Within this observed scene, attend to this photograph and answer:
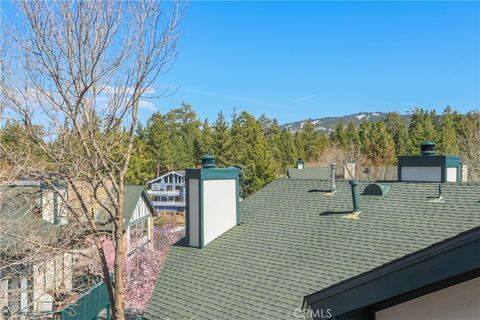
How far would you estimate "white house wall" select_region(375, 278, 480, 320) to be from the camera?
2746 millimetres

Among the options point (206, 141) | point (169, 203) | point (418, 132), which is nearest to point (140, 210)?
point (169, 203)

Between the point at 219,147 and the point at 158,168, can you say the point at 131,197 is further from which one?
the point at 158,168

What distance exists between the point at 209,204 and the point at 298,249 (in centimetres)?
221

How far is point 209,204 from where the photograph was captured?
7859 millimetres

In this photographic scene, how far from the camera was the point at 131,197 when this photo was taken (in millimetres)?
22328

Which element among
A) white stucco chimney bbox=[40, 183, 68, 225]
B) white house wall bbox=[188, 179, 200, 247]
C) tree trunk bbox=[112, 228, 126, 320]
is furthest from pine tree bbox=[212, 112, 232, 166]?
tree trunk bbox=[112, 228, 126, 320]

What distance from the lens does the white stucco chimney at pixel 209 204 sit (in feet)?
25.4

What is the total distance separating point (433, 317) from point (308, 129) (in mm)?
64604

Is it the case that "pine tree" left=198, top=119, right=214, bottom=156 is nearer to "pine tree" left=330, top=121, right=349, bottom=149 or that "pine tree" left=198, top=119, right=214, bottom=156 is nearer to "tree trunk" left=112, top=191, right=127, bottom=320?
"pine tree" left=330, top=121, right=349, bottom=149

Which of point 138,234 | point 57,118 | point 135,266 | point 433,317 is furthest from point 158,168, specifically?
point 433,317

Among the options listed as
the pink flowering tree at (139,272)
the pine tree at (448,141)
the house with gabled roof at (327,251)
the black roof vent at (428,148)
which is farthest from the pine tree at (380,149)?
the house with gabled roof at (327,251)

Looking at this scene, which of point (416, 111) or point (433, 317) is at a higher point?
point (416, 111)

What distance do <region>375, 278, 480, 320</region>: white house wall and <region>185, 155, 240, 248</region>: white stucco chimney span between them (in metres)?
5.12

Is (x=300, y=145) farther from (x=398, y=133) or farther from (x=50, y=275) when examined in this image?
(x=50, y=275)
